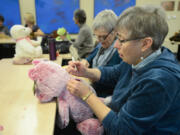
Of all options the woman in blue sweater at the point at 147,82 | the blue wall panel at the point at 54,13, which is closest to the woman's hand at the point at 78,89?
the woman in blue sweater at the point at 147,82

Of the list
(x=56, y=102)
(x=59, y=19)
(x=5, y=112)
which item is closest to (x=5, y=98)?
(x=5, y=112)

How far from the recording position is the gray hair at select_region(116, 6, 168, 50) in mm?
716

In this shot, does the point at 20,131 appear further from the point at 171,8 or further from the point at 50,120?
the point at 171,8

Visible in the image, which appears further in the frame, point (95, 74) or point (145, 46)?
point (95, 74)

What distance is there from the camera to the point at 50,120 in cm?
78

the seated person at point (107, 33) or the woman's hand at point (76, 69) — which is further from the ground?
the seated person at point (107, 33)

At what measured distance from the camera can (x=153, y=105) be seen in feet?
2.15

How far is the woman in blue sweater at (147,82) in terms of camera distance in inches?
25.9

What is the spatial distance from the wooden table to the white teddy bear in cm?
44

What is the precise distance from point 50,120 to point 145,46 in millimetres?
594

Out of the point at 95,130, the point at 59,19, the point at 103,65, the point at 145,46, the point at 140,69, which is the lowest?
the point at 95,130

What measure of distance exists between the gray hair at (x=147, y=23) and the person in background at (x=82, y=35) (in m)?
2.07

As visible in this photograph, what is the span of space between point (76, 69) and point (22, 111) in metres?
0.50

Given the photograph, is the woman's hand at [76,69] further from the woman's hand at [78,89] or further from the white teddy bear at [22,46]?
the white teddy bear at [22,46]
